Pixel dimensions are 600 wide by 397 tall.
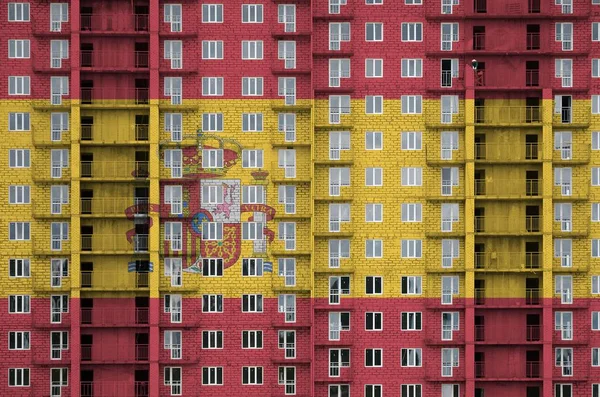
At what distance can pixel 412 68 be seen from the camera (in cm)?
7325

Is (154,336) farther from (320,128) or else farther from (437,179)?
(437,179)

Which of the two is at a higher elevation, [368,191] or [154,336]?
[368,191]

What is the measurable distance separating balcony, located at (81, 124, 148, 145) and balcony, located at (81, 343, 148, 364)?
53.7 feet

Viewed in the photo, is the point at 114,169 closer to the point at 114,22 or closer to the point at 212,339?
the point at 114,22

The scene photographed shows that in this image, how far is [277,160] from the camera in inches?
2872

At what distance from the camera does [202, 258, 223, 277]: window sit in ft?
239

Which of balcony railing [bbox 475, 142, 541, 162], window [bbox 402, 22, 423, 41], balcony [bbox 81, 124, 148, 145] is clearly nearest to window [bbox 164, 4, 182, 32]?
balcony [bbox 81, 124, 148, 145]

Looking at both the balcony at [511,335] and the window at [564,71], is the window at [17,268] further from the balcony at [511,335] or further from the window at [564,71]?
the window at [564,71]

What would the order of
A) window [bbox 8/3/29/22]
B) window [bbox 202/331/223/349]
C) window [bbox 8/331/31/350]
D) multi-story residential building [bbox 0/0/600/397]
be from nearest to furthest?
1. multi-story residential building [bbox 0/0/600/397]
2. window [bbox 8/331/31/350]
3. window [bbox 202/331/223/349]
4. window [bbox 8/3/29/22]

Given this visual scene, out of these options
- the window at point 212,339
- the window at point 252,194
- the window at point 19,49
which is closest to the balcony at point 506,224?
the window at point 252,194

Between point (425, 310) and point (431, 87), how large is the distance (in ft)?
58.6

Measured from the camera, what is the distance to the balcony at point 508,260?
2862 inches

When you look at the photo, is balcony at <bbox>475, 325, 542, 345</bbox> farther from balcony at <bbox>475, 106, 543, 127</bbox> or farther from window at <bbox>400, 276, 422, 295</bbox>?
balcony at <bbox>475, 106, 543, 127</bbox>

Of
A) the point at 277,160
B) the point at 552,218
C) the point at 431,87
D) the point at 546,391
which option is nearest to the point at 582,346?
the point at 546,391
